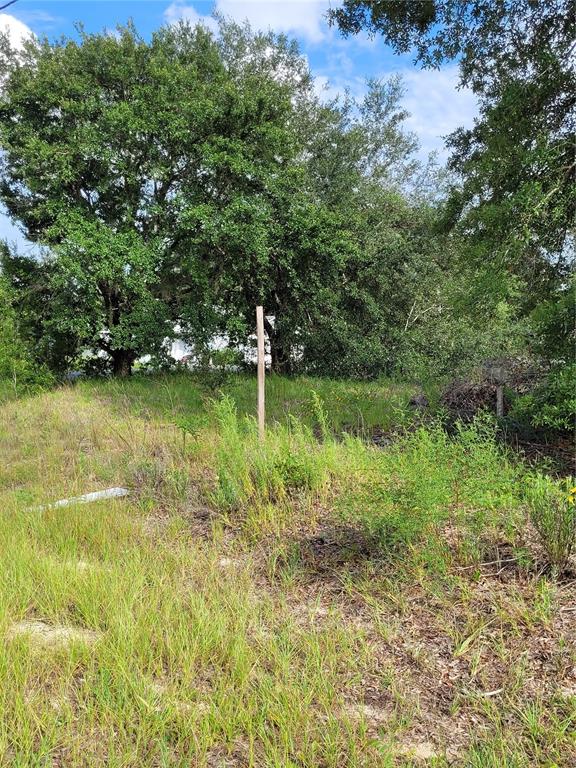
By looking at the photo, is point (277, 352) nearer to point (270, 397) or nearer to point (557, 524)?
point (270, 397)

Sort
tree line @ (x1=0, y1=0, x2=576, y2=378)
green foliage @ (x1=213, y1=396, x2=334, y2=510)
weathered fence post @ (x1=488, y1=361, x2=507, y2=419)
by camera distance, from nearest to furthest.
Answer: green foliage @ (x1=213, y1=396, x2=334, y2=510)
weathered fence post @ (x1=488, y1=361, x2=507, y2=419)
tree line @ (x1=0, y1=0, x2=576, y2=378)

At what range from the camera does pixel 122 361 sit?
42.3 ft

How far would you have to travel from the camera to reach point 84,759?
1.75 m

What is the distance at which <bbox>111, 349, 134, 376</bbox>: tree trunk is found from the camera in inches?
505

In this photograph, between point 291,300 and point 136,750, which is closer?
point 136,750

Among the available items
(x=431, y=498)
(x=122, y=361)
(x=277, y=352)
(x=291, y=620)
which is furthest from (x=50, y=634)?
(x=277, y=352)

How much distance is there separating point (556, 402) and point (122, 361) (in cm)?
1060

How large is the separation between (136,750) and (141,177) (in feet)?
40.0

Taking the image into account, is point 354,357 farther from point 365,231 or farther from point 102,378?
point 102,378

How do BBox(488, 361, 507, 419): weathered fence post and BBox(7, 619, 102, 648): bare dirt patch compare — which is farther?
BBox(488, 361, 507, 419): weathered fence post

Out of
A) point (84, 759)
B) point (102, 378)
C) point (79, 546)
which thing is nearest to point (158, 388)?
point (102, 378)

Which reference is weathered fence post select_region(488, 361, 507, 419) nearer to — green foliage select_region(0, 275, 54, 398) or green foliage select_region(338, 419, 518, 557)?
green foliage select_region(338, 419, 518, 557)

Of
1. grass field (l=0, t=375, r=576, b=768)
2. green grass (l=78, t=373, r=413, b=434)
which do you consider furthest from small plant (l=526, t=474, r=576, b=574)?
green grass (l=78, t=373, r=413, b=434)

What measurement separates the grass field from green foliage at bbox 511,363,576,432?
663 mm
